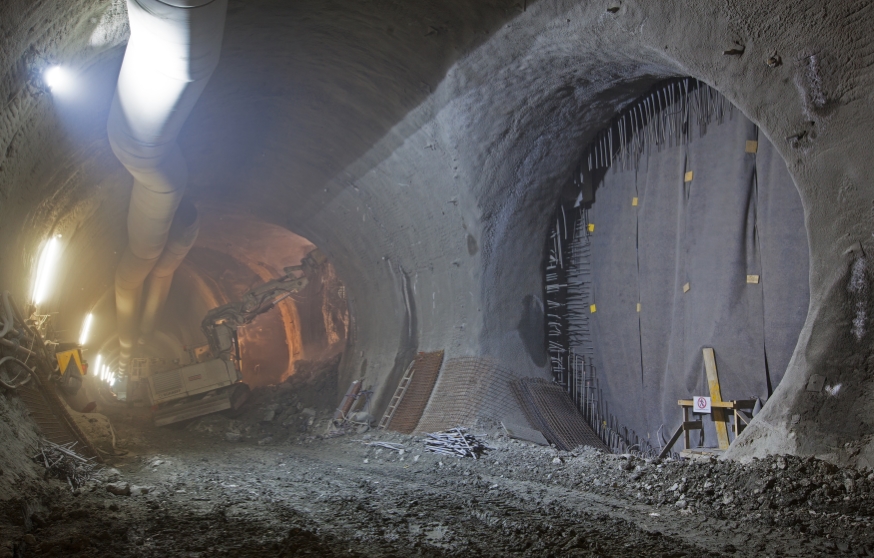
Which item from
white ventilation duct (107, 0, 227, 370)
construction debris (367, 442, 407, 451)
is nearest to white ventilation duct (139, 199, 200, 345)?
white ventilation duct (107, 0, 227, 370)

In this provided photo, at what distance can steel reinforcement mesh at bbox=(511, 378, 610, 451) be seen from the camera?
6.62 metres

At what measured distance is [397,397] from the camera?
8.25m

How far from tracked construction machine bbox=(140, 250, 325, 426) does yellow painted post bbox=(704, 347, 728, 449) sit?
843 cm

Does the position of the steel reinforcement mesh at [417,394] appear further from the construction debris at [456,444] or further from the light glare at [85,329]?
the light glare at [85,329]

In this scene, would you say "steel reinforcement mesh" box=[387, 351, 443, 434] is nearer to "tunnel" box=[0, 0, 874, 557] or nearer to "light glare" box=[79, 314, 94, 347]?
"tunnel" box=[0, 0, 874, 557]

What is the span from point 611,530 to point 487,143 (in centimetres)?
417

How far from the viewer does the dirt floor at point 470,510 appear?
3240 mm

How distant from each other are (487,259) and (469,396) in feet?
4.80

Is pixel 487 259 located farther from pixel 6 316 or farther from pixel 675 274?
pixel 6 316

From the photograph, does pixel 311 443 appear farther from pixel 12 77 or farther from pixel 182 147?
pixel 12 77

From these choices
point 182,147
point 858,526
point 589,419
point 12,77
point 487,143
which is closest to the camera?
point 858,526

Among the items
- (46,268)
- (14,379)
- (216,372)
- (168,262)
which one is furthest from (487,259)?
(168,262)

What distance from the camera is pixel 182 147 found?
883 cm

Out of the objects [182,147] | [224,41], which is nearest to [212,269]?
[182,147]
